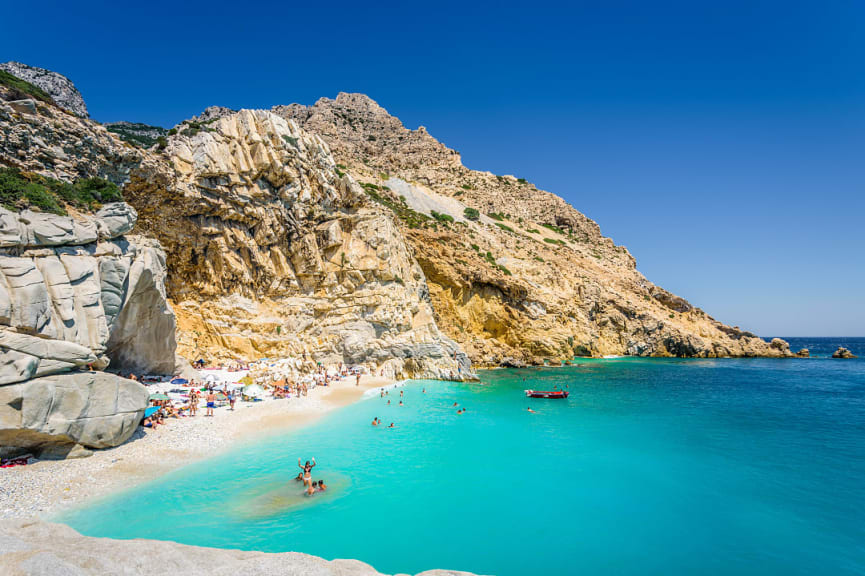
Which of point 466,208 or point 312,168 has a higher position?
point 466,208

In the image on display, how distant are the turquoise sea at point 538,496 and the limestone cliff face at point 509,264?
20920 mm

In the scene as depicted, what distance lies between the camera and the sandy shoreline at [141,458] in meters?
10.1

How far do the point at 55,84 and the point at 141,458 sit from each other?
207ft

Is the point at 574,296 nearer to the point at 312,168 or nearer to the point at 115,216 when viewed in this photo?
the point at 312,168

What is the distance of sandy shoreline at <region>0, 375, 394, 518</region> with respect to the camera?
398 inches

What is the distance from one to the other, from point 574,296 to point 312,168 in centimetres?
3516

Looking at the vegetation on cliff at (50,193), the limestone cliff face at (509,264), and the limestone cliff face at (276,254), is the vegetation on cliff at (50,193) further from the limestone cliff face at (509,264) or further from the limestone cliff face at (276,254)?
the limestone cliff face at (509,264)

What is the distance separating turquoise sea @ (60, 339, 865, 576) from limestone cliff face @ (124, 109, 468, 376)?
36.1ft

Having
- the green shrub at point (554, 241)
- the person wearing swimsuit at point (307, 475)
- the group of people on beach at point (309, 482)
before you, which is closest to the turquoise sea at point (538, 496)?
the group of people on beach at point (309, 482)

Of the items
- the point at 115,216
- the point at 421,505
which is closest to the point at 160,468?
the point at 421,505

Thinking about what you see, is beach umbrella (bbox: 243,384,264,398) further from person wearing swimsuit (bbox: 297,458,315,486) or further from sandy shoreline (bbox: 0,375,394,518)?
person wearing swimsuit (bbox: 297,458,315,486)

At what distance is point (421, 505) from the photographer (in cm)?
1148

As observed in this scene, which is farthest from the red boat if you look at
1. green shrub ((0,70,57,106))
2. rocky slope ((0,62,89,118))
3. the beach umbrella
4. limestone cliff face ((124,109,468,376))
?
rocky slope ((0,62,89,118))

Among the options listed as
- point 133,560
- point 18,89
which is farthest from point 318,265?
point 133,560
